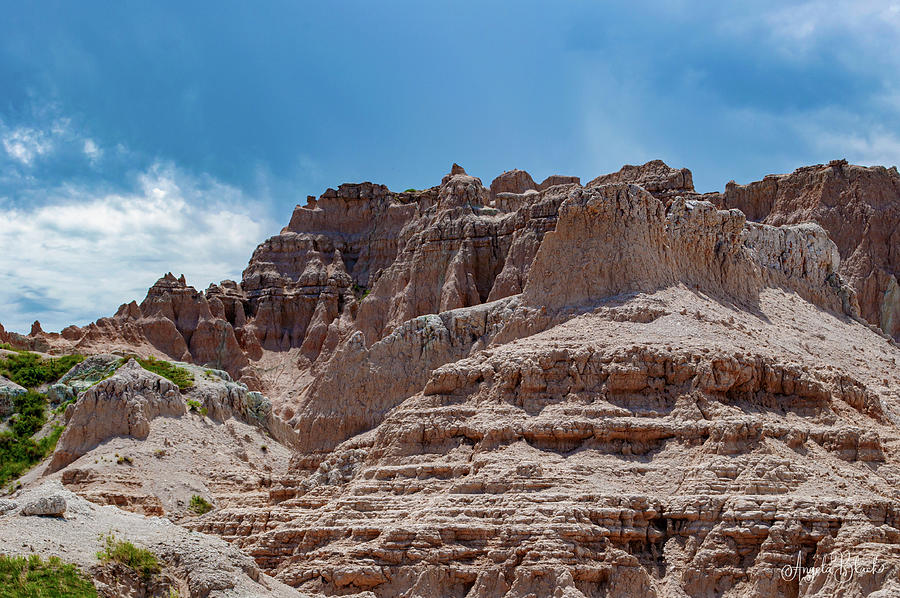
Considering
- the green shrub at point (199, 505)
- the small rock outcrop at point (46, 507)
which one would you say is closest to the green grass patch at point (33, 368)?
the green shrub at point (199, 505)

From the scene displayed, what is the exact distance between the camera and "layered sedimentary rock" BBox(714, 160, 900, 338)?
2793 inches

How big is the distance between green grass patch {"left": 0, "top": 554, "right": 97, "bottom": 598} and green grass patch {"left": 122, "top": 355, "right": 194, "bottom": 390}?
31.7 meters

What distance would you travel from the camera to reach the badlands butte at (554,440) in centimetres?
2725

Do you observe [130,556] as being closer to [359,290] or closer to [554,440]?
[554,440]

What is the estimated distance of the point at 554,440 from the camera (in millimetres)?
31594

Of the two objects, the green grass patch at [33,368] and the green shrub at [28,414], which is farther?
the green grass patch at [33,368]

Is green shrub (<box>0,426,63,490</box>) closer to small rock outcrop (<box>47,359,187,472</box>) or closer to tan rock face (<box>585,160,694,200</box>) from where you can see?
small rock outcrop (<box>47,359,187,472</box>)

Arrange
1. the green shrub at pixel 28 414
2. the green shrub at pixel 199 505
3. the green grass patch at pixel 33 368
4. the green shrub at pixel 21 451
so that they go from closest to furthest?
the green shrub at pixel 199 505, the green shrub at pixel 21 451, the green shrub at pixel 28 414, the green grass patch at pixel 33 368

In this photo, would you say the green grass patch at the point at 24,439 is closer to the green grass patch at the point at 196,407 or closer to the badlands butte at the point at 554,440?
the badlands butte at the point at 554,440

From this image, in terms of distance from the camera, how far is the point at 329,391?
134ft

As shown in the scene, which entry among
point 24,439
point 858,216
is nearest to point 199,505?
point 24,439

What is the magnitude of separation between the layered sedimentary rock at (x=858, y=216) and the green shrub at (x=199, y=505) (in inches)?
1524

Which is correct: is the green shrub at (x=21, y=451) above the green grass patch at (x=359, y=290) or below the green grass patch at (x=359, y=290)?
below

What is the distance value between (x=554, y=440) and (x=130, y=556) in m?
11.9
